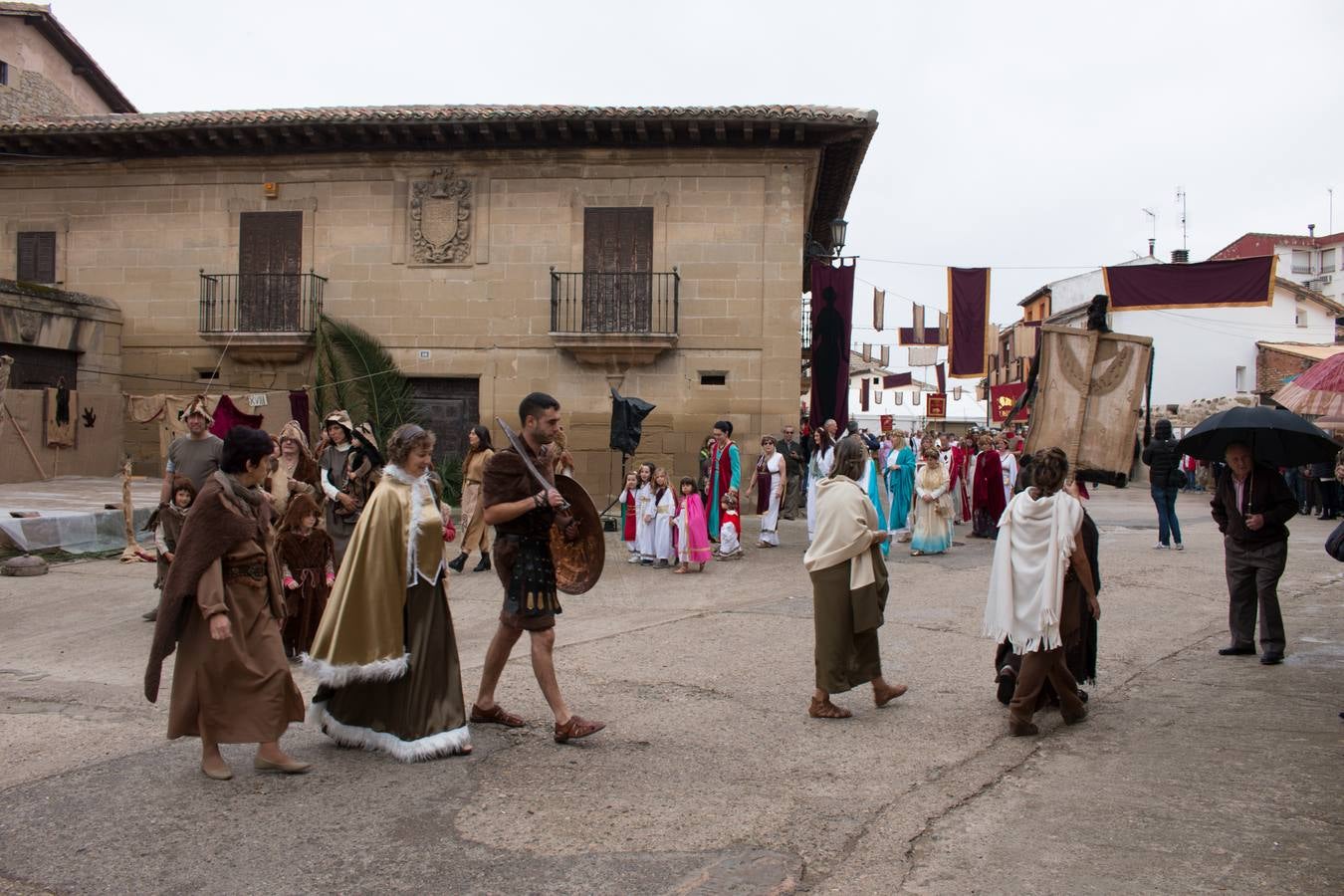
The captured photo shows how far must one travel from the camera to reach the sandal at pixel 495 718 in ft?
18.4

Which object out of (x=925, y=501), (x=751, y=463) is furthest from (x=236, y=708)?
(x=751, y=463)

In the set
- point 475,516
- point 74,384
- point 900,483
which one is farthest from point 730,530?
point 74,384

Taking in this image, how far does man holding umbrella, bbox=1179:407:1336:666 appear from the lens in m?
7.23

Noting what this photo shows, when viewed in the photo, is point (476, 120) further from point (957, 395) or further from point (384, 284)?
point (957, 395)

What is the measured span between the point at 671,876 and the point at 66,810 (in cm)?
250

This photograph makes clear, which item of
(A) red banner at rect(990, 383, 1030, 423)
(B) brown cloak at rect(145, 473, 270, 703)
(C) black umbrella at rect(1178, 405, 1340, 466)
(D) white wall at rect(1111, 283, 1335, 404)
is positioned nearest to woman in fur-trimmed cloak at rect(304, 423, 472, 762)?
(B) brown cloak at rect(145, 473, 270, 703)

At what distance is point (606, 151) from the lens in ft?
62.6

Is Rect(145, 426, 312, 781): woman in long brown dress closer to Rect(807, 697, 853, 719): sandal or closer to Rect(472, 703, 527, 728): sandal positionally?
Rect(472, 703, 527, 728): sandal

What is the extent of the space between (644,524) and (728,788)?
830cm

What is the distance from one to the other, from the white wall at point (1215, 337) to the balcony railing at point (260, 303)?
34.6 meters

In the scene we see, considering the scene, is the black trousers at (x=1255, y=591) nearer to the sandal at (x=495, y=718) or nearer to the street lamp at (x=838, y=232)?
the sandal at (x=495, y=718)

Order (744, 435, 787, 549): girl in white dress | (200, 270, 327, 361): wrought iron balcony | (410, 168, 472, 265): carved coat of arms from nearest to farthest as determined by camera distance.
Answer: (744, 435, 787, 549): girl in white dress, (410, 168, 472, 265): carved coat of arms, (200, 270, 327, 361): wrought iron balcony

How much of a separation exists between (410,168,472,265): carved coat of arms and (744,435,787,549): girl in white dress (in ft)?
25.3

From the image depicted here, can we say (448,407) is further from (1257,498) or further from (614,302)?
(1257,498)
